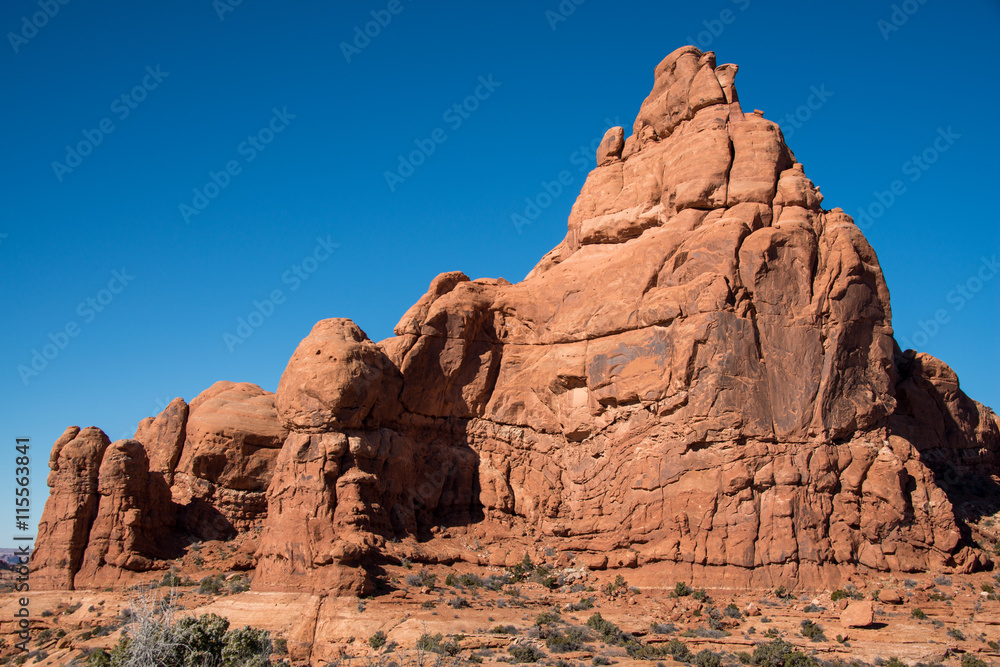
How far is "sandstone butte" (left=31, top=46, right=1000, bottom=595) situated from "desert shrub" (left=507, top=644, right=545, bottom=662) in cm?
722

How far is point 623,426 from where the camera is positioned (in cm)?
3497

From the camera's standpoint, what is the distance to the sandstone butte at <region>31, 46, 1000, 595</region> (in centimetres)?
3123

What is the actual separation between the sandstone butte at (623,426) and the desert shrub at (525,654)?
23.7 feet

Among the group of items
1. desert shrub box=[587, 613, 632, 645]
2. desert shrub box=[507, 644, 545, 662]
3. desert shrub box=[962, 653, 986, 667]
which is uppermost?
desert shrub box=[587, 613, 632, 645]

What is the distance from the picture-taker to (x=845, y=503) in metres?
31.0

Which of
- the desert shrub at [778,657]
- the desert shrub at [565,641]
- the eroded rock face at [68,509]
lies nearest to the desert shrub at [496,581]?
the desert shrub at [565,641]

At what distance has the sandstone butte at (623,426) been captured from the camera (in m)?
31.2

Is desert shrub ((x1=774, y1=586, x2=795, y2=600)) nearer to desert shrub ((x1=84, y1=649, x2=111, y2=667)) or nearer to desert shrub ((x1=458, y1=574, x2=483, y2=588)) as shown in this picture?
desert shrub ((x1=458, y1=574, x2=483, y2=588))

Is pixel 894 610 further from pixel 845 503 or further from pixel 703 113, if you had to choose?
pixel 703 113

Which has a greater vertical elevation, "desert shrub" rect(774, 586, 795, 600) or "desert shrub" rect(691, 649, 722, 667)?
"desert shrub" rect(774, 586, 795, 600)

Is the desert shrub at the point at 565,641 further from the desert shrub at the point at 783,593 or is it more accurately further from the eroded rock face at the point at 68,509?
the eroded rock face at the point at 68,509

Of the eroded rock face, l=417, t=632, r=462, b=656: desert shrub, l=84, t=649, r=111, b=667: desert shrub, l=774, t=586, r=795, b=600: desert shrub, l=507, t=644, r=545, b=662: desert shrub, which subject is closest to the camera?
l=84, t=649, r=111, b=667: desert shrub

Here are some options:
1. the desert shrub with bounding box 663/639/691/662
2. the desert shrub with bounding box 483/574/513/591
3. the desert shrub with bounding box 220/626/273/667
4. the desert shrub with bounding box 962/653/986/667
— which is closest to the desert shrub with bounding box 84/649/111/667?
the desert shrub with bounding box 220/626/273/667

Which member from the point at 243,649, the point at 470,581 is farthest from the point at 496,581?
the point at 243,649
